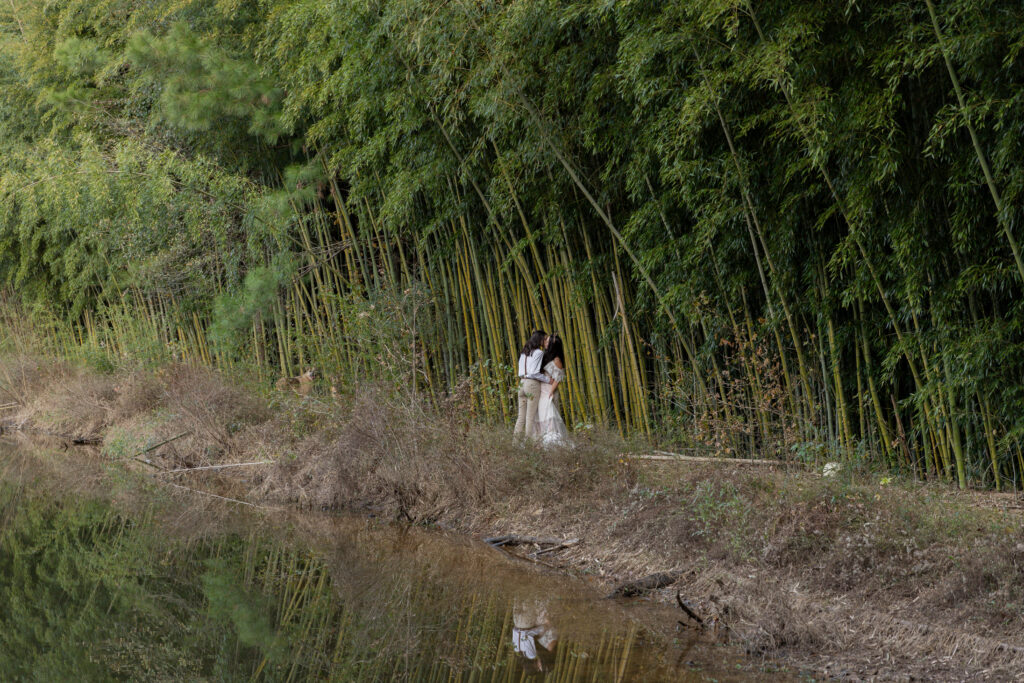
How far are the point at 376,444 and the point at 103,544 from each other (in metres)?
2.00

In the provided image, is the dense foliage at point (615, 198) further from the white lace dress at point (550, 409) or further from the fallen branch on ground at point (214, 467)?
the fallen branch on ground at point (214, 467)

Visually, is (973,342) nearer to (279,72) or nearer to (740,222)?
(740,222)

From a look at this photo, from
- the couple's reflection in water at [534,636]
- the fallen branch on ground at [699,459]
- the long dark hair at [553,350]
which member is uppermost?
the long dark hair at [553,350]

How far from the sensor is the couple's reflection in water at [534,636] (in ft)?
13.9

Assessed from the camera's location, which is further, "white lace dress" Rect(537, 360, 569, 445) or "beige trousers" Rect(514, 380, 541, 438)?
"beige trousers" Rect(514, 380, 541, 438)

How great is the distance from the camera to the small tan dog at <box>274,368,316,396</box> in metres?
9.77

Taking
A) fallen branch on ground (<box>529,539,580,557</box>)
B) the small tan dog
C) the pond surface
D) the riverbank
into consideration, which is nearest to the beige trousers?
the riverbank

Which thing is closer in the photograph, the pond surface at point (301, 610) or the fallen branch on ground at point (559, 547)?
the pond surface at point (301, 610)

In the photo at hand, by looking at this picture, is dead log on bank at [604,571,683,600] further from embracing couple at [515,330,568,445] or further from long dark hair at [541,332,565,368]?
long dark hair at [541,332,565,368]

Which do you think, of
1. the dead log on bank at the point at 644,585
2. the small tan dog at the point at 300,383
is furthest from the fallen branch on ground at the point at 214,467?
the dead log on bank at the point at 644,585

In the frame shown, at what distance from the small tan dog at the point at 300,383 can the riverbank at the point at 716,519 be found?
0.23 meters

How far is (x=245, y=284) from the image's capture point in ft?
32.4

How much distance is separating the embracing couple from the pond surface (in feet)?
3.85

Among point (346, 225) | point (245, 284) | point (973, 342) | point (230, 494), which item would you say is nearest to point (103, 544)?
point (230, 494)
